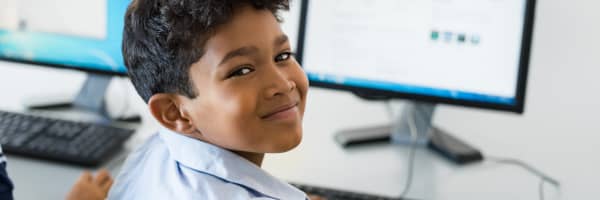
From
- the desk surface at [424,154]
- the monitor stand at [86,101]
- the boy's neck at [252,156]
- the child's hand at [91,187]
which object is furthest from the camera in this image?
the monitor stand at [86,101]

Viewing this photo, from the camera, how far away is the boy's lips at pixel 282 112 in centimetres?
70

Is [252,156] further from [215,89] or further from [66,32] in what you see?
[66,32]

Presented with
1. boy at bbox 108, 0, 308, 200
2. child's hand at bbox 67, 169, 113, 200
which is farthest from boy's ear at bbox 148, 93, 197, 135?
child's hand at bbox 67, 169, 113, 200

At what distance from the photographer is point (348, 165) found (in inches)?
44.3

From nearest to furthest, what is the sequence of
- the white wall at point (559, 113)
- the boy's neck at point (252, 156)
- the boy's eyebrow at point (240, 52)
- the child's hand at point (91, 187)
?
the boy's eyebrow at point (240, 52)
the boy's neck at point (252, 156)
the child's hand at point (91, 187)
the white wall at point (559, 113)

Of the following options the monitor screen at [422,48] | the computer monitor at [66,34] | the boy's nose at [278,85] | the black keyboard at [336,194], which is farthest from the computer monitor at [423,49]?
the boy's nose at [278,85]

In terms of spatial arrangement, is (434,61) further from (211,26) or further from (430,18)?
(211,26)

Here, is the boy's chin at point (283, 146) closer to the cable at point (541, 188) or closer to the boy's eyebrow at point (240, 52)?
the boy's eyebrow at point (240, 52)

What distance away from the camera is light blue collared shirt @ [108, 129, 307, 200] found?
2.33ft

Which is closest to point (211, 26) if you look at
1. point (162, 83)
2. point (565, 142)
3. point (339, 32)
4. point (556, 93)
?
point (162, 83)

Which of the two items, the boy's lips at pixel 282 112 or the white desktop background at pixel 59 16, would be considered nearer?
the boy's lips at pixel 282 112

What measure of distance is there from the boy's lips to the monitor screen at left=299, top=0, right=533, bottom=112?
0.43 metres

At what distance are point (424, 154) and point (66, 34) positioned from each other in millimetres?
675

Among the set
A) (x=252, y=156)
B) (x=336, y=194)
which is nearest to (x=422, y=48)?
(x=336, y=194)
